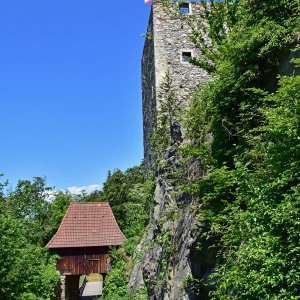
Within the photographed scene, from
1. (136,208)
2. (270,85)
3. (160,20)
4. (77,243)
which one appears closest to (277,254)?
(270,85)

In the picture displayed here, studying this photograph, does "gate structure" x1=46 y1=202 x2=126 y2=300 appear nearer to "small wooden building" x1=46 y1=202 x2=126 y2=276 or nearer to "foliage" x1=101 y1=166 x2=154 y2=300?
"small wooden building" x1=46 y1=202 x2=126 y2=276

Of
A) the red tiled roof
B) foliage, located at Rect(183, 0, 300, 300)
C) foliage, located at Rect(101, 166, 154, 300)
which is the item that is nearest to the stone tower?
foliage, located at Rect(101, 166, 154, 300)

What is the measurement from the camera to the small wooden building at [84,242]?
717 inches

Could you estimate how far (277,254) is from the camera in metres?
3.47

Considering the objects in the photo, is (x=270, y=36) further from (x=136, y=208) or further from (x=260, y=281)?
(x=136, y=208)

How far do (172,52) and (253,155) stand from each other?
8.33m

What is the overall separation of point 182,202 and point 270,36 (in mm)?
4031

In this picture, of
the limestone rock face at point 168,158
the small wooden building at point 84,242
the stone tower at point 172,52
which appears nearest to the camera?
the limestone rock face at point 168,158

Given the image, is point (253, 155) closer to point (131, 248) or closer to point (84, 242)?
point (131, 248)

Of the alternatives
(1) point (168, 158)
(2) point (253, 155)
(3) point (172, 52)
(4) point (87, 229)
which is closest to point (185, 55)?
(3) point (172, 52)

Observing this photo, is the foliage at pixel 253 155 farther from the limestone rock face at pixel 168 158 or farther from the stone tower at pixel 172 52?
the stone tower at pixel 172 52

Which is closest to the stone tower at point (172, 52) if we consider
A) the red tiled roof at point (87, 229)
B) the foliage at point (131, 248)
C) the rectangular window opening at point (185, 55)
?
the rectangular window opening at point (185, 55)

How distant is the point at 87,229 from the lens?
63.0 ft

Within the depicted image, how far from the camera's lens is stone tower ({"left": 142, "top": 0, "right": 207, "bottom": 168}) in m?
12.4
